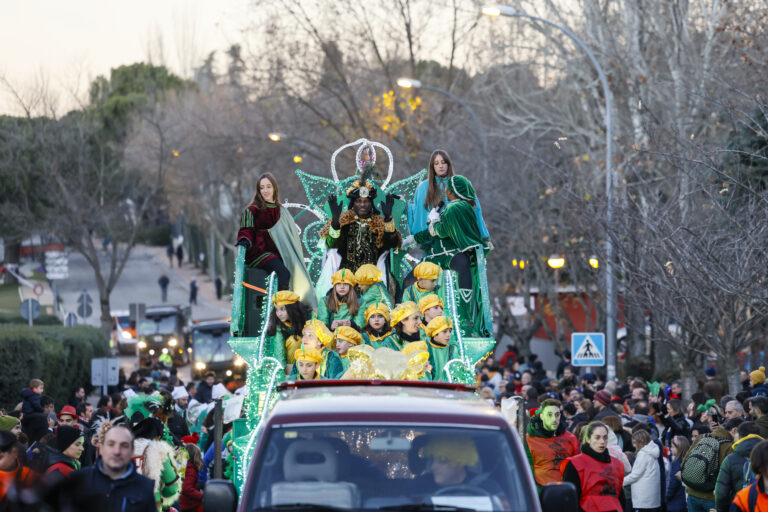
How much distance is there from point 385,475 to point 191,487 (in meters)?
5.01

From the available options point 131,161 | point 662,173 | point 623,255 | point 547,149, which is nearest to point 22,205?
point 131,161

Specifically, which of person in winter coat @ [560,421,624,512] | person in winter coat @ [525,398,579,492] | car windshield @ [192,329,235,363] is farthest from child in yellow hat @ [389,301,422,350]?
car windshield @ [192,329,235,363]

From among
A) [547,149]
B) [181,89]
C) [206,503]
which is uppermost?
[181,89]

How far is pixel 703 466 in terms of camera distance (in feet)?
34.7

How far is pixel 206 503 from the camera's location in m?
5.81

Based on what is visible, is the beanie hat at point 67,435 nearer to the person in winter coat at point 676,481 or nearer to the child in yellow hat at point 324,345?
the child in yellow hat at point 324,345

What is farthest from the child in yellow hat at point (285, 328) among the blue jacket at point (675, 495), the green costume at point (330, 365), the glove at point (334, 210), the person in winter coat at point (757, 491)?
the person in winter coat at point (757, 491)

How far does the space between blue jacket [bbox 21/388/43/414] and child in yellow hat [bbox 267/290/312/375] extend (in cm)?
405

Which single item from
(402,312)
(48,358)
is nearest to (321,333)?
(402,312)

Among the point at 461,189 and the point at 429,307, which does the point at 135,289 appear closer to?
the point at 461,189

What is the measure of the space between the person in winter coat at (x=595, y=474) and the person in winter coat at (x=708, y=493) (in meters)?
1.54

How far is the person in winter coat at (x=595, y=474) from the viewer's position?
30.4 ft

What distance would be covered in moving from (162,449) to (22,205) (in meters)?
42.3

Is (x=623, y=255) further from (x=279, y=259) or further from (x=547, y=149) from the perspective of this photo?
(x=547, y=149)
